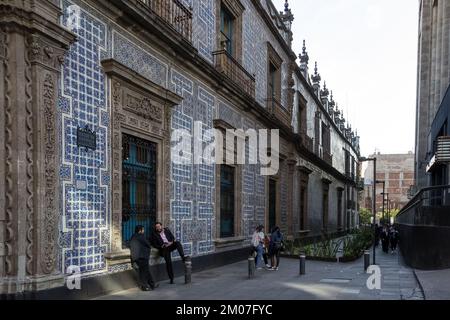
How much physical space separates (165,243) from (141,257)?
1274 millimetres

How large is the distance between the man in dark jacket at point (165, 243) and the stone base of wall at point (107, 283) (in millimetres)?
371

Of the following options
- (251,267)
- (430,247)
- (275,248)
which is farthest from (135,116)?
(430,247)

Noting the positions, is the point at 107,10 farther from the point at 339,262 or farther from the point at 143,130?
the point at 339,262

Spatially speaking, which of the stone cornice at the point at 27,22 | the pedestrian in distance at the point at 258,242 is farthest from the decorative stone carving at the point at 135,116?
the pedestrian in distance at the point at 258,242

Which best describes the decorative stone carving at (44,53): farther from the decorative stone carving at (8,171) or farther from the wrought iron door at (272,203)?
the wrought iron door at (272,203)

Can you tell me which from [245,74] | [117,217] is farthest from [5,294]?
[245,74]

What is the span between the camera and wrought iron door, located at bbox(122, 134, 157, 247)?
957 centimetres

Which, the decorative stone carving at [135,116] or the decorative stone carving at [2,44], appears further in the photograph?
the decorative stone carving at [135,116]

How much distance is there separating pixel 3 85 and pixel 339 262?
41.6 feet

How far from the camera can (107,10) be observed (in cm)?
876

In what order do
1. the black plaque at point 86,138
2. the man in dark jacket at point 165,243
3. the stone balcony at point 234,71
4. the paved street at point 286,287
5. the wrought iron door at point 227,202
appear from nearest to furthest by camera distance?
the black plaque at point 86,138 → the paved street at point 286,287 → the man in dark jacket at point 165,243 → the stone balcony at point 234,71 → the wrought iron door at point 227,202

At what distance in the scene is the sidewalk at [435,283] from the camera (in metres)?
8.15

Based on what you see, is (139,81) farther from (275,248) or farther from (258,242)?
(275,248)

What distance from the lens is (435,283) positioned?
30.8 ft
